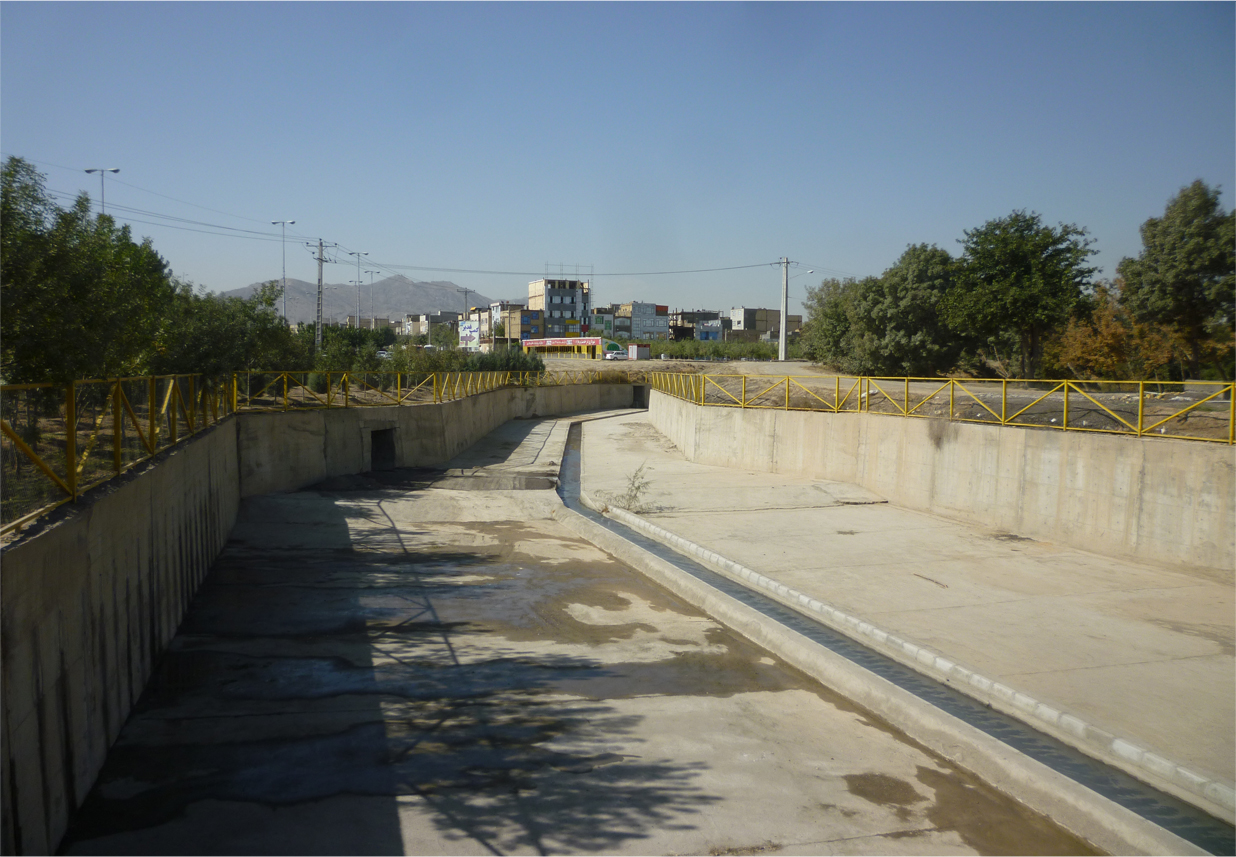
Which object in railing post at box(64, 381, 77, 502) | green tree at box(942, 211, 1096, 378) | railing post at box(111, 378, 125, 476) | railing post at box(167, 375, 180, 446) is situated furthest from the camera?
green tree at box(942, 211, 1096, 378)

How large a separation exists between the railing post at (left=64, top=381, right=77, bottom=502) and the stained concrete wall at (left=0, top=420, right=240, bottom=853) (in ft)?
0.73

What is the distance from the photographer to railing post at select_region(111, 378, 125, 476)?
27.9 feet

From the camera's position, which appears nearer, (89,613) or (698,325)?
(89,613)

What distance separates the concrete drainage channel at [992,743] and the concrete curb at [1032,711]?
3.9 inches

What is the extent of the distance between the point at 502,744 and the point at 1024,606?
723 cm

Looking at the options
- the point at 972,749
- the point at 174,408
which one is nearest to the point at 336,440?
the point at 174,408

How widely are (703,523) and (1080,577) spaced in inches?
264

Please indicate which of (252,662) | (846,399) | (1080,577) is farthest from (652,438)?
(252,662)

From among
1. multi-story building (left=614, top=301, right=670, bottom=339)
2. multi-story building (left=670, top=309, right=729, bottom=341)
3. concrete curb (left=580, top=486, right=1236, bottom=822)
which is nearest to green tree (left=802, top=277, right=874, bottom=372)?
concrete curb (left=580, top=486, right=1236, bottom=822)

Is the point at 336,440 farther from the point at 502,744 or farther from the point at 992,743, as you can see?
the point at 992,743

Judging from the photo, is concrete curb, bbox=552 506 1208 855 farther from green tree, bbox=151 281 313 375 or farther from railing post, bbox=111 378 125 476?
green tree, bbox=151 281 313 375

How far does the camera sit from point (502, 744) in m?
6.86

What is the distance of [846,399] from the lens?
2158cm

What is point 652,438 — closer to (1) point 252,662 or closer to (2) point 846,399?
(2) point 846,399
